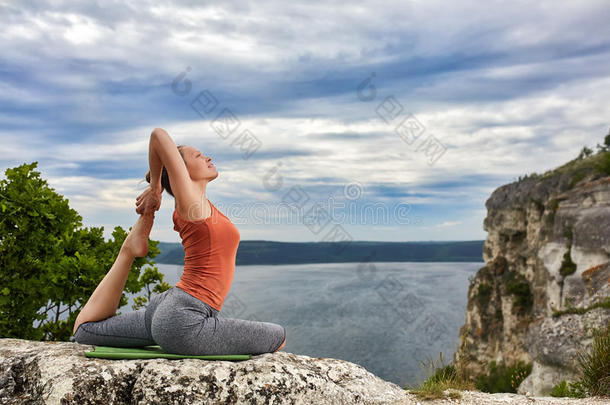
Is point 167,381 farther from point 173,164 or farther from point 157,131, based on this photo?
point 157,131

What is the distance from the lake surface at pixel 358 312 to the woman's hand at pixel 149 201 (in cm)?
2595

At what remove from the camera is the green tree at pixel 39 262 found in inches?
204

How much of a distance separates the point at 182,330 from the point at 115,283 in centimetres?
81

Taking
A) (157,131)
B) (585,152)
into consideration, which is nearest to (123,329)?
(157,131)

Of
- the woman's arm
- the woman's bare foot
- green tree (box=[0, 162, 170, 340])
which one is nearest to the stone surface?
the woman's bare foot

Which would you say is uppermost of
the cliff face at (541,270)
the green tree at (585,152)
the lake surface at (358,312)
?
the green tree at (585,152)

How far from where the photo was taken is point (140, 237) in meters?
3.54

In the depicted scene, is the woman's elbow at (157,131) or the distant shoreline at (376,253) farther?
the distant shoreline at (376,253)

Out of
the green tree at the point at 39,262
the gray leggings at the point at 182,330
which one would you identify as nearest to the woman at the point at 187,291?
the gray leggings at the point at 182,330

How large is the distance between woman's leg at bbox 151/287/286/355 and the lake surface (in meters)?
26.0

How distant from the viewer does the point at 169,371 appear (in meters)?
3.03

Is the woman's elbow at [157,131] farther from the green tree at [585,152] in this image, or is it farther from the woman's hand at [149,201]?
the green tree at [585,152]

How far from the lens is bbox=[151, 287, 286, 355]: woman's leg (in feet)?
10.1

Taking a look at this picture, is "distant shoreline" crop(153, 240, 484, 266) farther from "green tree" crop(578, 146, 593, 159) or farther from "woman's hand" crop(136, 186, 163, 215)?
"woman's hand" crop(136, 186, 163, 215)
